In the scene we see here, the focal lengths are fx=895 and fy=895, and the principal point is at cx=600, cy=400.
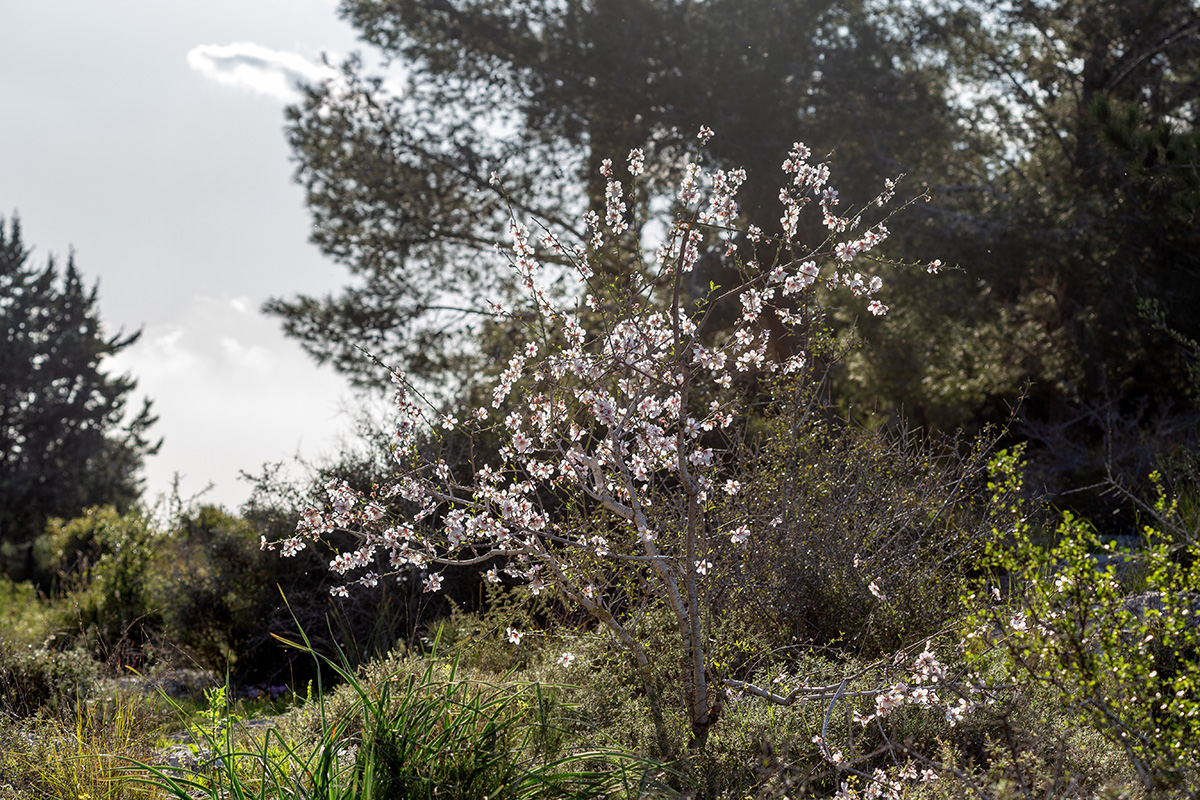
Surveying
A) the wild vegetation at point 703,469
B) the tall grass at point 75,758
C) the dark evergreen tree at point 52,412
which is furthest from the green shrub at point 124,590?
the dark evergreen tree at point 52,412

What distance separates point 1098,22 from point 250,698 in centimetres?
1273

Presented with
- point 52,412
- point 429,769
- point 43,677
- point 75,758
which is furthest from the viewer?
point 52,412

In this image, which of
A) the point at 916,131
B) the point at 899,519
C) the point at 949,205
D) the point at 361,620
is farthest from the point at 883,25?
the point at 361,620

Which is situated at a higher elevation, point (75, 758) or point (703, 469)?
point (703, 469)

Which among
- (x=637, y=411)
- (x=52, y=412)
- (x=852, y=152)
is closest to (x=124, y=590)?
(x=637, y=411)

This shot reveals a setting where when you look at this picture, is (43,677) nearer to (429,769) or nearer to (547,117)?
(429,769)

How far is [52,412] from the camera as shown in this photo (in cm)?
2125

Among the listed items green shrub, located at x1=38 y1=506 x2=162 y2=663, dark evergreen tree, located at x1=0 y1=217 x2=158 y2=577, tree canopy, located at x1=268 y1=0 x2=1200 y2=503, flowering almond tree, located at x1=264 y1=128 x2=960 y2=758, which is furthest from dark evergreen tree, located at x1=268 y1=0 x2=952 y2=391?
dark evergreen tree, located at x1=0 y1=217 x2=158 y2=577

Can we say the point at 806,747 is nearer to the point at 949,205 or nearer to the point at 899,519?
the point at 899,519

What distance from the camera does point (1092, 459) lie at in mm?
10188

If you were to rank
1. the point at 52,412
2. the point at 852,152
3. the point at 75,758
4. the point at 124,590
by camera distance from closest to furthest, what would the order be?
the point at 75,758 → the point at 124,590 → the point at 852,152 → the point at 52,412

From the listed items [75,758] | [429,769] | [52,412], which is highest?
[52,412]

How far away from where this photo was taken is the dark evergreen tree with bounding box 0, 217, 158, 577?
20359mm

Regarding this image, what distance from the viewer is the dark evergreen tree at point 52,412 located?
66.8ft
